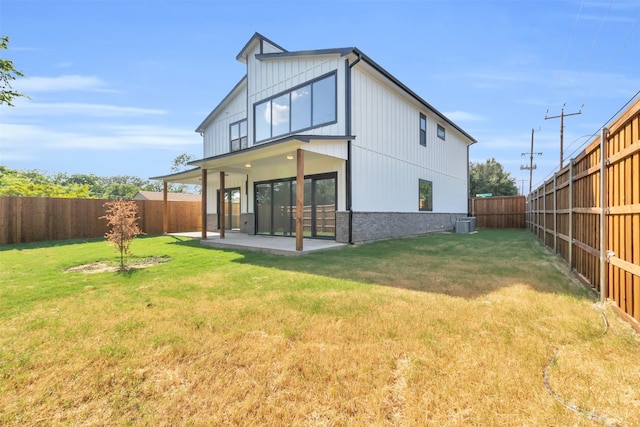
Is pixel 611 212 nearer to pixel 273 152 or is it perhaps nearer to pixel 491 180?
pixel 273 152

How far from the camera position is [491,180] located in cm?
3206

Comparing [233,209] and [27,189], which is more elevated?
[27,189]

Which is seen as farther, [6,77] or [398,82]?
[398,82]

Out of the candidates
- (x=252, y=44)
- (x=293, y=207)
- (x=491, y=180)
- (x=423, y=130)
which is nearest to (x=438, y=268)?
(x=293, y=207)

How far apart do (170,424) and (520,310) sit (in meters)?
3.58

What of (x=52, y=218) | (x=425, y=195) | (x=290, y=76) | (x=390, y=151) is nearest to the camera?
(x=290, y=76)

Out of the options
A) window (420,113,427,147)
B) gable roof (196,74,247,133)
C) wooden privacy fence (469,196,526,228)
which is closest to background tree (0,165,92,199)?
gable roof (196,74,247,133)

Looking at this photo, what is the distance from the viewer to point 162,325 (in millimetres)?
2920

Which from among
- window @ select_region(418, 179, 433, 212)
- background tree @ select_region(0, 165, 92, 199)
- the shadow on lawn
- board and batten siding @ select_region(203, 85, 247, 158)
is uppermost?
board and batten siding @ select_region(203, 85, 247, 158)

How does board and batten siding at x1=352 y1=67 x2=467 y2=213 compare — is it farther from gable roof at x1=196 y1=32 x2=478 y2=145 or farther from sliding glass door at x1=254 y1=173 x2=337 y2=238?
sliding glass door at x1=254 y1=173 x2=337 y2=238

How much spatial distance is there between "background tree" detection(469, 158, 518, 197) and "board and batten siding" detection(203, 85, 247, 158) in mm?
28539

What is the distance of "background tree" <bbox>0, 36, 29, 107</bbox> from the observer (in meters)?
7.02

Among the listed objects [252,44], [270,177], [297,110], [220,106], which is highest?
[252,44]

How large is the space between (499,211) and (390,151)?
11.6m
